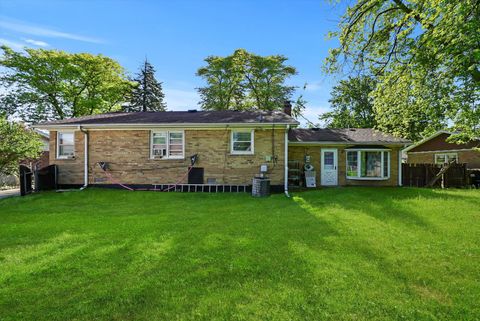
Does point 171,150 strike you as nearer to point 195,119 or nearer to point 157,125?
point 157,125

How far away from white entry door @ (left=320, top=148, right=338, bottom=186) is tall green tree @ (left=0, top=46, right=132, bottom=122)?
22.7 metres

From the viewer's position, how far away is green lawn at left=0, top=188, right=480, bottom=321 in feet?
9.64

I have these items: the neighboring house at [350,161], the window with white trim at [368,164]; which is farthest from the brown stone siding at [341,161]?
the window with white trim at [368,164]

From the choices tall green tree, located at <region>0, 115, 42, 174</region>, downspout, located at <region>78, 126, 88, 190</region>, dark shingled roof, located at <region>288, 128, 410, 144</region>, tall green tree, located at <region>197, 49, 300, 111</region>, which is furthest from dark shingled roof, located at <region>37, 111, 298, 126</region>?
tall green tree, located at <region>197, 49, 300, 111</region>

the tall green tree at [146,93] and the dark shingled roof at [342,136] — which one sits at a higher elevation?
the tall green tree at [146,93]

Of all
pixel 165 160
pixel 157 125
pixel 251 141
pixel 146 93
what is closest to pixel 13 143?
pixel 157 125

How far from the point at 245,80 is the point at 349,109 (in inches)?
532

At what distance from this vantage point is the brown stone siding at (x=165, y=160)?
12969mm

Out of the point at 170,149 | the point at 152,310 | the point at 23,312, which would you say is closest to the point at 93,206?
the point at 170,149

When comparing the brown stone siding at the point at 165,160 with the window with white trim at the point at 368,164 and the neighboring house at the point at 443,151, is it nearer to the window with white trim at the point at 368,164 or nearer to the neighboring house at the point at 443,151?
the window with white trim at the point at 368,164

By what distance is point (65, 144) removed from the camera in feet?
45.6

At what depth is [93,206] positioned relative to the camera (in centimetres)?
977

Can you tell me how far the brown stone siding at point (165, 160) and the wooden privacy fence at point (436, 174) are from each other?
9.11 metres

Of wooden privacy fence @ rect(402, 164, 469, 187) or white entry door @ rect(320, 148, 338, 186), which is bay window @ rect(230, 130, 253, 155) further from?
wooden privacy fence @ rect(402, 164, 469, 187)
